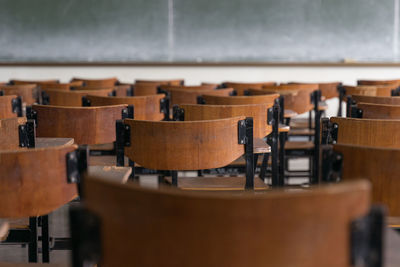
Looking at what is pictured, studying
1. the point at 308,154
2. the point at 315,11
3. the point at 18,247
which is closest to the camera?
the point at 18,247

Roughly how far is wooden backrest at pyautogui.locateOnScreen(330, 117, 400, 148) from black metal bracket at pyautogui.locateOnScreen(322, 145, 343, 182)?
29.2 inches

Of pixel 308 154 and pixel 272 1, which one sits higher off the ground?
pixel 272 1

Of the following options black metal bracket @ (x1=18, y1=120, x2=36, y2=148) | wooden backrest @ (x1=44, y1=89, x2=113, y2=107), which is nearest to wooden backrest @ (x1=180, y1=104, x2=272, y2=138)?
black metal bracket @ (x1=18, y1=120, x2=36, y2=148)

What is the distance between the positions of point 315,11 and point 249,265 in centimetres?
733

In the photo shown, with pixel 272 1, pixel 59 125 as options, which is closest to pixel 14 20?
pixel 272 1

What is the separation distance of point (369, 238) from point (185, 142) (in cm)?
122

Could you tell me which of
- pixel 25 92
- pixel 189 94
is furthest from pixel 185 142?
pixel 25 92

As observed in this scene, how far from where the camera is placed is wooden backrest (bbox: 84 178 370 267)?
0.97 m

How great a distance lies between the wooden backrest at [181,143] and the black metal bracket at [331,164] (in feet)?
2.48

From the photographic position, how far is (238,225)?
38.7 inches

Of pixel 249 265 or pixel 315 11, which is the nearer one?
pixel 249 265

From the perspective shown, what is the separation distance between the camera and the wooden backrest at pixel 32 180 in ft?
4.99

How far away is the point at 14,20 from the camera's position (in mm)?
7977

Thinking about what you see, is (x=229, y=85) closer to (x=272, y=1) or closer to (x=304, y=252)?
(x=272, y=1)
